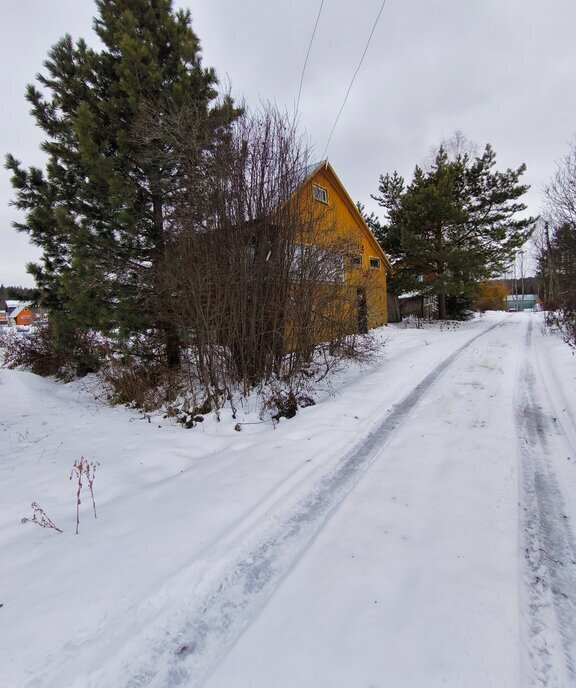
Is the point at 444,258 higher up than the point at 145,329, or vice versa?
the point at 444,258

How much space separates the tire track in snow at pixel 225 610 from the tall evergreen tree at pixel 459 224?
68.9ft

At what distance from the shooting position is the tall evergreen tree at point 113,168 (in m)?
7.70

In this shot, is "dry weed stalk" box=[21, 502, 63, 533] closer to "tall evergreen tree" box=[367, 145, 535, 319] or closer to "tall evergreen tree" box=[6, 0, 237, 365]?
"tall evergreen tree" box=[6, 0, 237, 365]

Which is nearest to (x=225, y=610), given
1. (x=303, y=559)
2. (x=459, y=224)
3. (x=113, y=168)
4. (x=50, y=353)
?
(x=303, y=559)

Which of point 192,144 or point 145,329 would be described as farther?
point 145,329

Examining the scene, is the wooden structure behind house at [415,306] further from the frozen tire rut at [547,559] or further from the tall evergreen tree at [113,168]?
the frozen tire rut at [547,559]

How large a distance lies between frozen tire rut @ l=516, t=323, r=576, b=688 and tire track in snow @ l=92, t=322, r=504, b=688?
143 centimetres

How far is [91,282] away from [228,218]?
3.57m

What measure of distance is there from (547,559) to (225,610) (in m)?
2.18

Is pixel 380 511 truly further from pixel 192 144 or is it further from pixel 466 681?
pixel 192 144

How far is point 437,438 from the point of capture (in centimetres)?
454

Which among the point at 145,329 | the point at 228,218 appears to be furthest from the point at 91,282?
the point at 228,218

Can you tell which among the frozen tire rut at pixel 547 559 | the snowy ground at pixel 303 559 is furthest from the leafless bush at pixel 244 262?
the frozen tire rut at pixel 547 559

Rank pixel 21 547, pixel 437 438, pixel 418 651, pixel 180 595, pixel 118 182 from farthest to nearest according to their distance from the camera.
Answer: pixel 118 182, pixel 437 438, pixel 21 547, pixel 180 595, pixel 418 651
